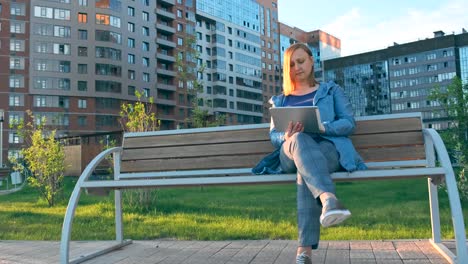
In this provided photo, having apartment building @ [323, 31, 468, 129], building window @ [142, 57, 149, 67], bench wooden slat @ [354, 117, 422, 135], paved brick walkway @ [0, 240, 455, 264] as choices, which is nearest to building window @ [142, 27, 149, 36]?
building window @ [142, 57, 149, 67]

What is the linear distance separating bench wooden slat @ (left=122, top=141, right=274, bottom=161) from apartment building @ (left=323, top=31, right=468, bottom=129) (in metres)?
84.2

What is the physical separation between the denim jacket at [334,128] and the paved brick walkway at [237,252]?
79 cm

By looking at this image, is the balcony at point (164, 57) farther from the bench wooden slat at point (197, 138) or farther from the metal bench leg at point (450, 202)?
the metal bench leg at point (450, 202)

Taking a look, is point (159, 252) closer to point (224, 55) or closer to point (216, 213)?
point (216, 213)

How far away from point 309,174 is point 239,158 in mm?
1206

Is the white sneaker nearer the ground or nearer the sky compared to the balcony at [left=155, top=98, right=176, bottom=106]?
nearer the ground

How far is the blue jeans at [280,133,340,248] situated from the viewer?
2.95 m

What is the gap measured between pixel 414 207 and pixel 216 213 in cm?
311

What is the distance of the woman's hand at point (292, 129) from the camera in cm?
332

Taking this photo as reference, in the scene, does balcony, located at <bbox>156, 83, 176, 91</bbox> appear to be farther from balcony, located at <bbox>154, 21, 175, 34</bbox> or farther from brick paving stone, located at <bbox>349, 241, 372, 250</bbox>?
brick paving stone, located at <bbox>349, 241, 372, 250</bbox>

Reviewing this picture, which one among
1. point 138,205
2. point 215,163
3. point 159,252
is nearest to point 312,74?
point 215,163

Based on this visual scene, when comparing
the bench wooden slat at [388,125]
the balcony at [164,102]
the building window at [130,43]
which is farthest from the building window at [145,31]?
the bench wooden slat at [388,125]

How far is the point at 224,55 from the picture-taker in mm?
78500

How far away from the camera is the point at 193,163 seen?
4.29 meters
